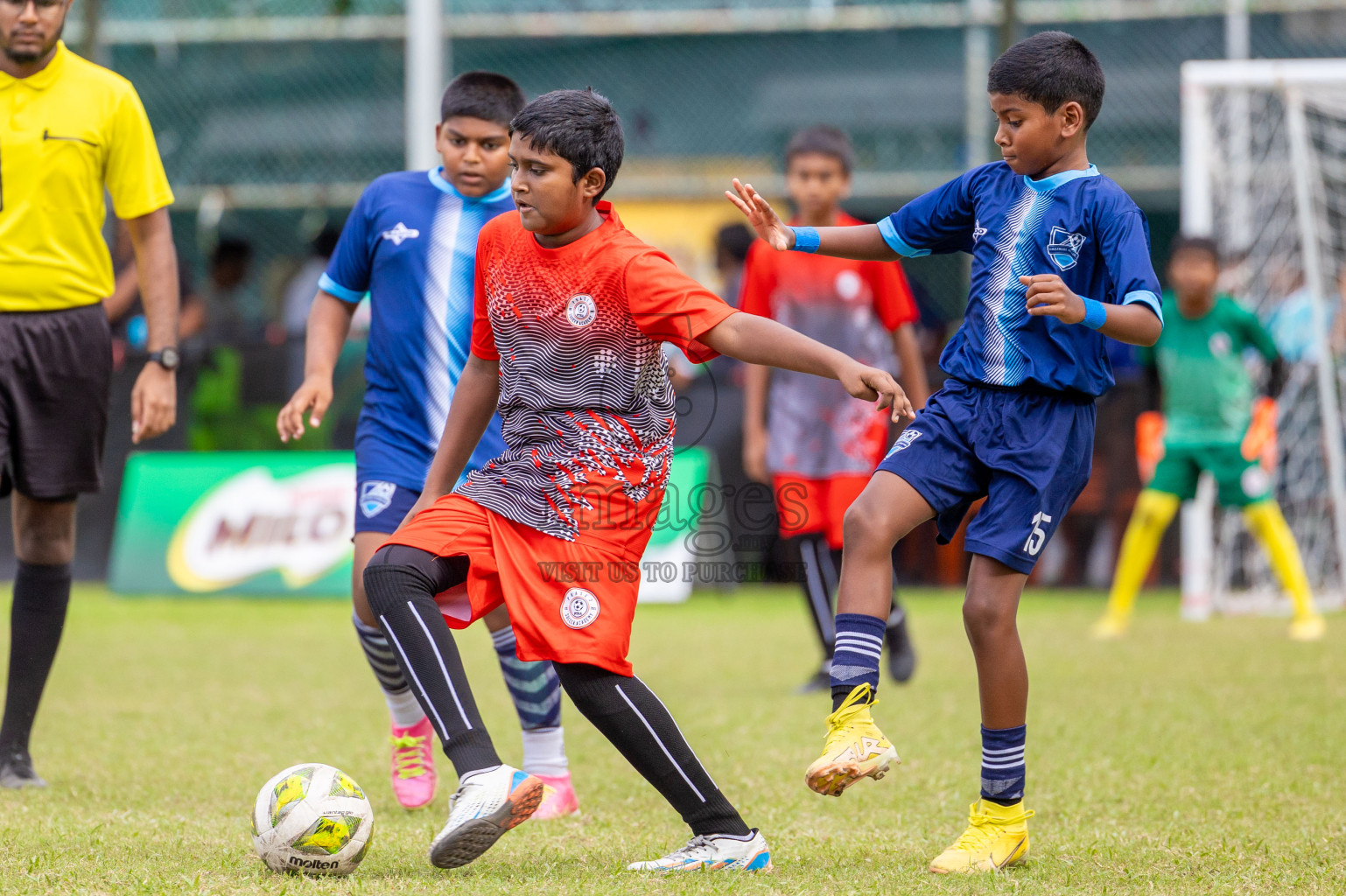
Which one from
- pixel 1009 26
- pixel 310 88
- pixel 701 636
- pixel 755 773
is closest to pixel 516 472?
pixel 755 773

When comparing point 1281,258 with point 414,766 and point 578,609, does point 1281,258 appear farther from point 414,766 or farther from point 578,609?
point 578,609

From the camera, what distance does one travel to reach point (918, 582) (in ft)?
34.4

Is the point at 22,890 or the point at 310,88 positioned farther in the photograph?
the point at 310,88

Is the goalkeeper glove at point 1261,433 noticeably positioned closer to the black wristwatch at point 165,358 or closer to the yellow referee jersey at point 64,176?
the black wristwatch at point 165,358

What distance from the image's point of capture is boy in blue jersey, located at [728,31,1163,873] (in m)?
3.50

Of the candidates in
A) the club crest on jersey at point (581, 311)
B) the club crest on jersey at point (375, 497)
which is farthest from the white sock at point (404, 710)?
the club crest on jersey at point (581, 311)

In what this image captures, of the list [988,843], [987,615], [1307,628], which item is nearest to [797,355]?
[987,615]

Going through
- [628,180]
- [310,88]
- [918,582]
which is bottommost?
[918,582]

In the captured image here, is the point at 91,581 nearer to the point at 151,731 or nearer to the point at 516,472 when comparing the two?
the point at 151,731

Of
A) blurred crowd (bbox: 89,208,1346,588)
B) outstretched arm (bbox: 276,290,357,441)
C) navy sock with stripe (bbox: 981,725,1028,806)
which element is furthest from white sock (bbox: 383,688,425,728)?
blurred crowd (bbox: 89,208,1346,588)

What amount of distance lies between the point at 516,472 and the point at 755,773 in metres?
1.69

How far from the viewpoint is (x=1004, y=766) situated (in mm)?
3566

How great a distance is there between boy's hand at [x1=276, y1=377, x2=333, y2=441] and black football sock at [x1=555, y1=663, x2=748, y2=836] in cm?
111

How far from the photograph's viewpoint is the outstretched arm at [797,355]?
314 centimetres
